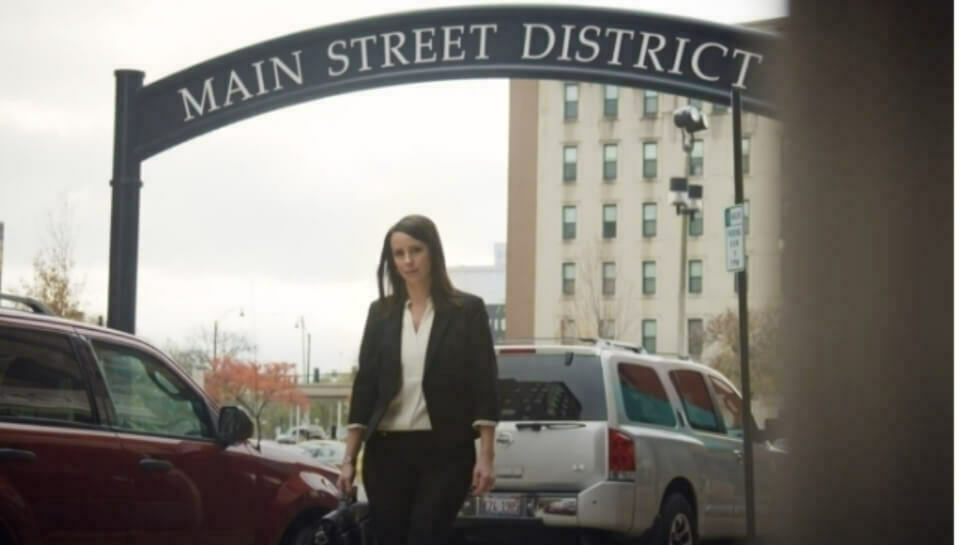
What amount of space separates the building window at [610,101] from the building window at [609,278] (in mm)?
8067

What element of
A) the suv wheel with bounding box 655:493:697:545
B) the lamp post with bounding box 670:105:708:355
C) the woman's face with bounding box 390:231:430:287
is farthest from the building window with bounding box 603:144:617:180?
the woman's face with bounding box 390:231:430:287

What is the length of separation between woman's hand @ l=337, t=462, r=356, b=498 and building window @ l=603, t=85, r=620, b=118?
84.8 m

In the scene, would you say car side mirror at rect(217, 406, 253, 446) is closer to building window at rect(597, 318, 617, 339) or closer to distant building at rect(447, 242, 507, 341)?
building window at rect(597, 318, 617, 339)

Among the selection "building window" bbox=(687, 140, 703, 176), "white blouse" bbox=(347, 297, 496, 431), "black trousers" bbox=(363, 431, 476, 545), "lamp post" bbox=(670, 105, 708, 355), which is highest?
"building window" bbox=(687, 140, 703, 176)

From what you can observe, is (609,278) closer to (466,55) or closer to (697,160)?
(697,160)

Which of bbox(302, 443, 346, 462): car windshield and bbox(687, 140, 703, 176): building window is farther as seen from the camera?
bbox(687, 140, 703, 176): building window

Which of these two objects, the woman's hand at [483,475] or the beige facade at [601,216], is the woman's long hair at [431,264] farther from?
the beige facade at [601,216]

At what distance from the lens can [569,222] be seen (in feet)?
299

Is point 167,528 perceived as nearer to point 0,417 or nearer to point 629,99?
point 0,417

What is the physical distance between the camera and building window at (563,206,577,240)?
9088 cm

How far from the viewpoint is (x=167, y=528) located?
6891 mm

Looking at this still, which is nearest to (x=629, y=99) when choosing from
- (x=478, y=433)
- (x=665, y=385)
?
(x=665, y=385)

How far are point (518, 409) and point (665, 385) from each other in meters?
1.19

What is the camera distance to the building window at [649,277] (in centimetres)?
8775
